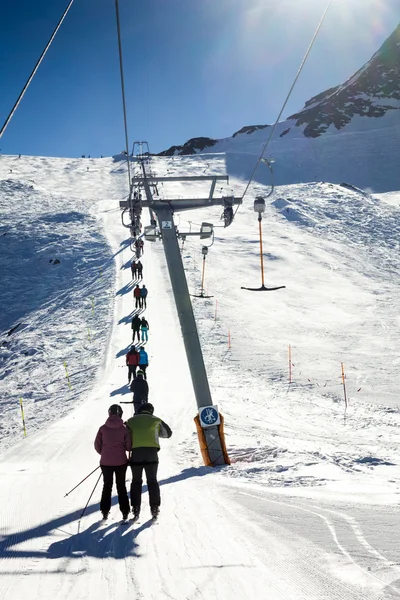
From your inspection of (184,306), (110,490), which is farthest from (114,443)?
(184,306)

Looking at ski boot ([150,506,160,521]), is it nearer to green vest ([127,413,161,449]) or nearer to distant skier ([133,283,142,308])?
green vest ([127,413,161,449])

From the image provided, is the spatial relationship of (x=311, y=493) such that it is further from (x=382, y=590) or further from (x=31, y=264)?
(x=31, y=264)

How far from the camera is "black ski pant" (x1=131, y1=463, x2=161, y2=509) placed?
22.2ft

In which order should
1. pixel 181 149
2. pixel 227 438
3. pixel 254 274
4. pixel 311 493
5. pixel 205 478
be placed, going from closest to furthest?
1. pixel 311 493
2. pixel 205 478
3. pixel 227 438
4. pixel 254 274
5. pixel 181 149

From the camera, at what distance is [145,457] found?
6953 mm

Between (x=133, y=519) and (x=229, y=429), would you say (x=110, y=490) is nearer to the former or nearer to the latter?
(x=133, y=519)

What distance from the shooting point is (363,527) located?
5676mm

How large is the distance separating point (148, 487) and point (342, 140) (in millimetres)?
119345

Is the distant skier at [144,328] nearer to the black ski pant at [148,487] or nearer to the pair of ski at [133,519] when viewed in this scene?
the black ski pant at [148,487]

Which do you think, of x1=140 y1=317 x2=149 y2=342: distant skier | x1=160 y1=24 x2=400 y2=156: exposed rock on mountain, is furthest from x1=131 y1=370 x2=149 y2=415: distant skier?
x1=160 y1=24 x2=400 y2=156: exposed rock on mountain

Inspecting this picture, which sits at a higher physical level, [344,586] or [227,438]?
[344,586]

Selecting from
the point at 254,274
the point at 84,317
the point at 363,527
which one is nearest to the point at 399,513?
the point at 363,527

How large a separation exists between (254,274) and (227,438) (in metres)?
28.9

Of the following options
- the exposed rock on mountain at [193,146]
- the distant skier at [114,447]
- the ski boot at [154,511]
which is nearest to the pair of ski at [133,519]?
the ski boot at [154,511]
